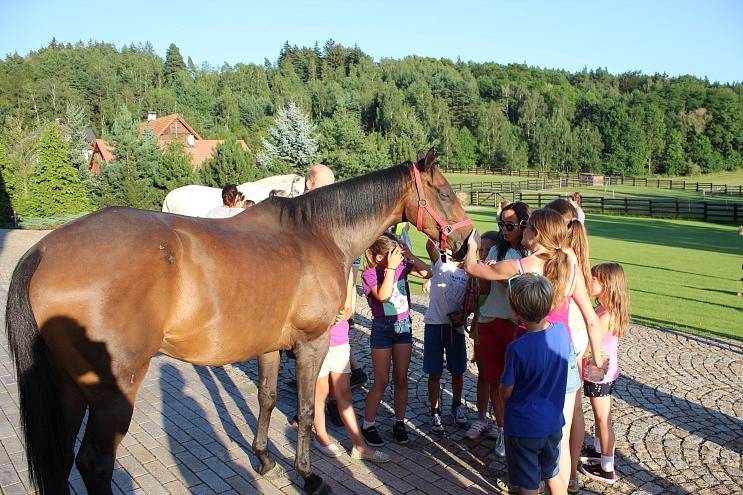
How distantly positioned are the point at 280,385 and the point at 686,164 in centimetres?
10050

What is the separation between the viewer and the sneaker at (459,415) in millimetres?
4766

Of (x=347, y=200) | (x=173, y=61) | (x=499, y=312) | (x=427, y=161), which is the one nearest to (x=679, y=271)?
(x=499, y=312)

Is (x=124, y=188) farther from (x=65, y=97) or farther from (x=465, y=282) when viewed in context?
(x=65, y=97)

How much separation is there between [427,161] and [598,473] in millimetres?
2807

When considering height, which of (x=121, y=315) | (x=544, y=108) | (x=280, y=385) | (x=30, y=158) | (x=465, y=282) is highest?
(x=544, y=108)

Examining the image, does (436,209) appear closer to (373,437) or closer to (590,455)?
(373,437)

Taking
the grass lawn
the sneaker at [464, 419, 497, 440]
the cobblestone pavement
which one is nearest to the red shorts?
the sneaker at [464, 419, 497, 440]

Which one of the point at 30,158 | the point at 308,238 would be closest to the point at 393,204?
the point at 308,238

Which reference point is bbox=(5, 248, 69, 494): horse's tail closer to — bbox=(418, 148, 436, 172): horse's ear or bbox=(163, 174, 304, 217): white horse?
bbox=(418, 148, 436, 172): horse's ear

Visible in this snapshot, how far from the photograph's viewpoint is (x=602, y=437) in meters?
3.84

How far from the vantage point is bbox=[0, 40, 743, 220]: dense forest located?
6612 centimetres

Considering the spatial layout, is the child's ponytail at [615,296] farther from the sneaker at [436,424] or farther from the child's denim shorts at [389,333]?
the sneaker at [436,424]

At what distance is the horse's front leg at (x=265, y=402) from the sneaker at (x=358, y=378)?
1845 millimetres

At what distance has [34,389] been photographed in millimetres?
2691
